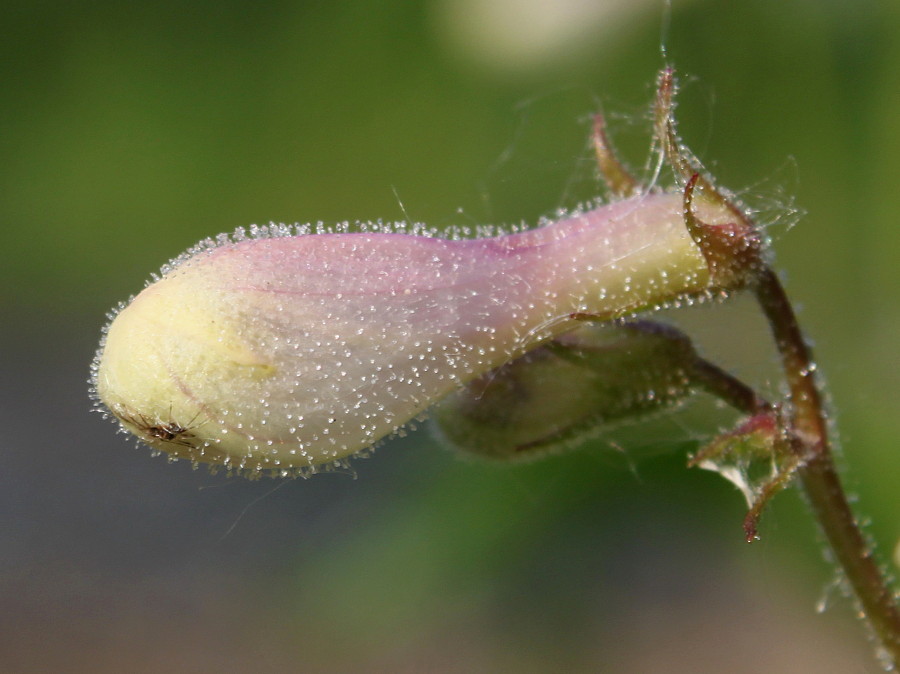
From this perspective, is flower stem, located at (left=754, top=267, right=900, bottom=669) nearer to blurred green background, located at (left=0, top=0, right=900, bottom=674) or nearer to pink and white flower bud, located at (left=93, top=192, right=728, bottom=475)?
pink and white flower bud, located at (left=93, top=192, right=728, bottom=475)

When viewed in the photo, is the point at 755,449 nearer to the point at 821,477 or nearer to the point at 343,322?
the point at 821,477

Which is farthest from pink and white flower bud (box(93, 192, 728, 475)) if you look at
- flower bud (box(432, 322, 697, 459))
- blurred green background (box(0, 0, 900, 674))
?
blurred green background (box(0, 0, 900, 674))

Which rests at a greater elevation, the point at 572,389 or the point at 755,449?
the point at 572,389

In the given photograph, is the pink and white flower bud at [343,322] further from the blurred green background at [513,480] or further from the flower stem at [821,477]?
the blurred green background at [513,480]

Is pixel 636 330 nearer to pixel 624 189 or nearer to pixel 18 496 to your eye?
pixel 624 189

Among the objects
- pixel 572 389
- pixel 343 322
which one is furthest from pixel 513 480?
pixel 343 322

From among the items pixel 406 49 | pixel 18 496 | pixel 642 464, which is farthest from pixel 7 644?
pixel 406 49
